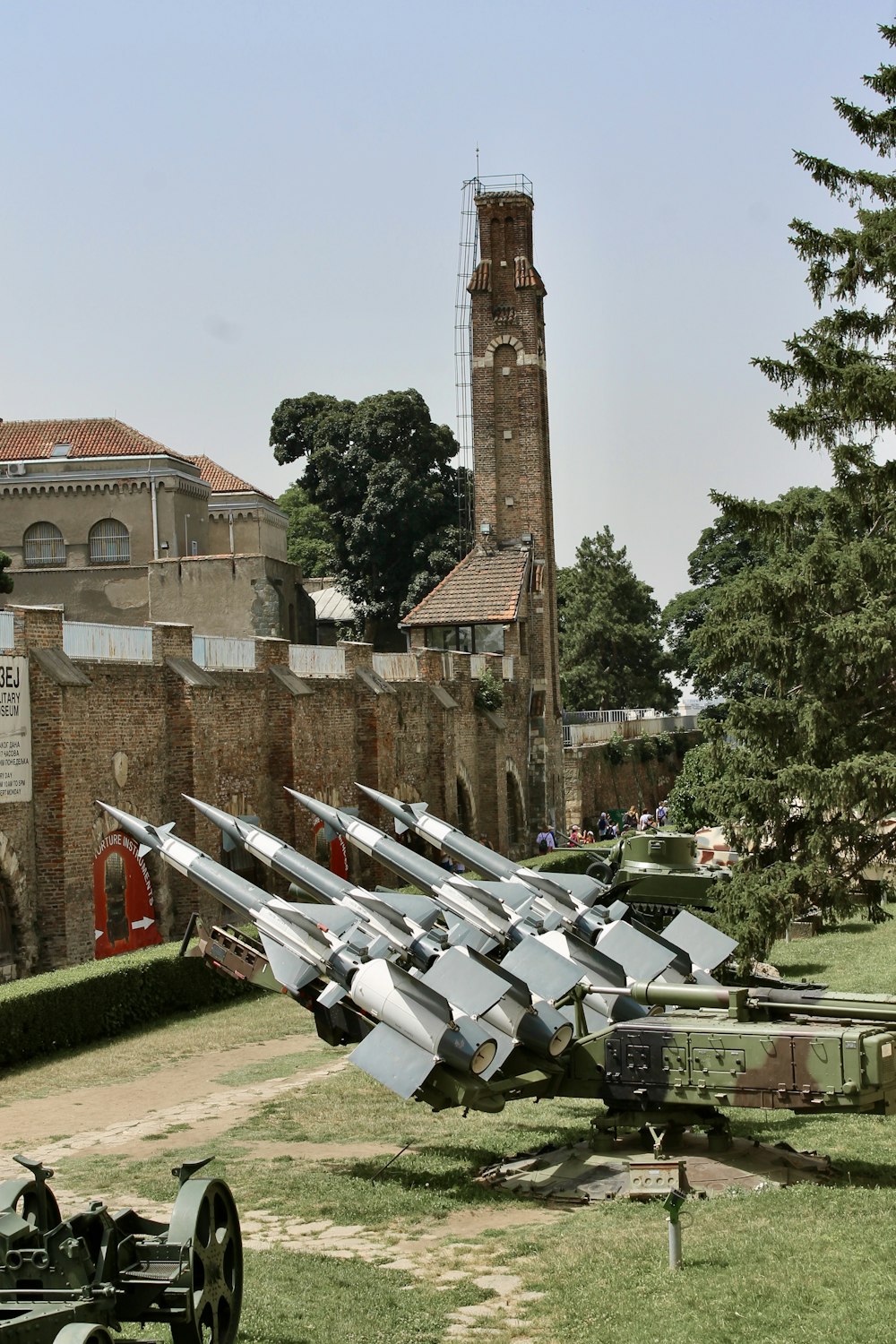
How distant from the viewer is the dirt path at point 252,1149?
1080 cm

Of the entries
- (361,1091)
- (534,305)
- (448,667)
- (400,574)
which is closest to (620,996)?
(361,1091)

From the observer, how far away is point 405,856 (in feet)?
62.3

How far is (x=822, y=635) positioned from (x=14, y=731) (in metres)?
11.0

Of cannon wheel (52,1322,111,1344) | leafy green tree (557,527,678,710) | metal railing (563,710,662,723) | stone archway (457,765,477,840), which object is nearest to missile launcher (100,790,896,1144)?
cannon wheel (52,1322,111,1344)

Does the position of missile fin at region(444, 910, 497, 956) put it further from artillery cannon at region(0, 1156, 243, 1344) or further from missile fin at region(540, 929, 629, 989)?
artillery cannon at region(0, 1156, 243, 1344)

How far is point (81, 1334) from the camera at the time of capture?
6.55 metres

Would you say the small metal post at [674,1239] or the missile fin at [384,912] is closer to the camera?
the small metal post at [674,1239]

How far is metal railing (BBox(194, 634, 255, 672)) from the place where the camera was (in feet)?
89.2

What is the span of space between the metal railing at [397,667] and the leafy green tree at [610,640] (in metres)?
29.7

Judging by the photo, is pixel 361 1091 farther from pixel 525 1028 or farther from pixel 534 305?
pixel 534 305

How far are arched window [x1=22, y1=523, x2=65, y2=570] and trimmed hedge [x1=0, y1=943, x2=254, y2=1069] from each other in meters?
25.0

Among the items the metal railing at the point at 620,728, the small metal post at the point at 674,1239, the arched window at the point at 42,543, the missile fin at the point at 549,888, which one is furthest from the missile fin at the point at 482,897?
the metal railing at the point at 620,728

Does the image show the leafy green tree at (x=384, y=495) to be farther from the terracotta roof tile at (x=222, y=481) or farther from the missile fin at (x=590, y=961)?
the missile fin at (x=590, y=961)

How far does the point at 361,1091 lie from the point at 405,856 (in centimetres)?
300
